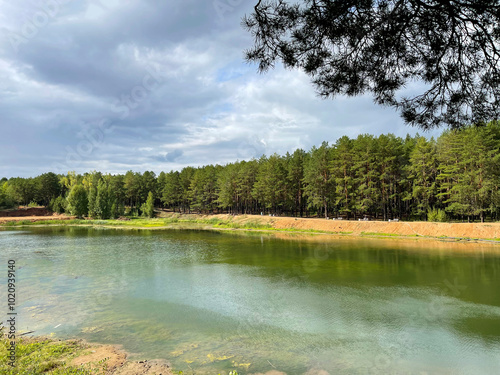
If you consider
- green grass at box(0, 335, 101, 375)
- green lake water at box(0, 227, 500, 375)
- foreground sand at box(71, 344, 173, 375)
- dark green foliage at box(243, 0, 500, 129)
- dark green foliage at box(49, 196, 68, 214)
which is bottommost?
green lake water at box(0, 227, 500, 375)

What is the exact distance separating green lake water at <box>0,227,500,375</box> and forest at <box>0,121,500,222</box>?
1637cm

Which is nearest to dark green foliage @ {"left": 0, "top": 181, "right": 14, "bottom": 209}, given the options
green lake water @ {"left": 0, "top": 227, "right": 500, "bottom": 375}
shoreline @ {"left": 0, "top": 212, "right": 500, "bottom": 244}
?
shoreline @ {"left": 0, "top": 212, "right": 500, "bottom": 244}

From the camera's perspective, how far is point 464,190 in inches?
1548

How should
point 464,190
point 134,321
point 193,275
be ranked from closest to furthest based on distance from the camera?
point 134,321
point 193,275
point 464,190

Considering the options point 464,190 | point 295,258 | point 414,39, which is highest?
point 414,39

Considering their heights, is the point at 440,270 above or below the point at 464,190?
below

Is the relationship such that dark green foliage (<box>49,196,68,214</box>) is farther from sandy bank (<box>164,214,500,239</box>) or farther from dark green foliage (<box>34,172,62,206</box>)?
sandy bank (<box>164,214,500,239</box>)

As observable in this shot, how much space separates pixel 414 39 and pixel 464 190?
4199 cm

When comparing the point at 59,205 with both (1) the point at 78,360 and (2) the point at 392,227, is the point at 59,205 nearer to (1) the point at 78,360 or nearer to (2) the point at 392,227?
(2) the point at 392,227

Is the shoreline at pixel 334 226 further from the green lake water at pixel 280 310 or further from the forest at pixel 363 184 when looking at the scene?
the green lake water at pixel 280 310

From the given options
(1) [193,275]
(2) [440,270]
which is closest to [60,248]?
(1) [193,275]

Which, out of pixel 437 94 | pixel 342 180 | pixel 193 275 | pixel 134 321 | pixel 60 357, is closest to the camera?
pixel 437 94

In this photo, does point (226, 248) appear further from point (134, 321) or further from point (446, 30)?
point (446, 30)

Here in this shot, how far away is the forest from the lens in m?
39.6
